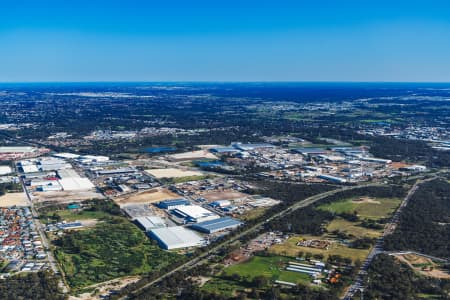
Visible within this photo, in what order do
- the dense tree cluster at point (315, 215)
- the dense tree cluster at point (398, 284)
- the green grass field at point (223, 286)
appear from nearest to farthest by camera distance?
the dense tree cluster at point (398, 284) → the green grass field at point (223, 286) → the dense tree cluster at point (315, 215)

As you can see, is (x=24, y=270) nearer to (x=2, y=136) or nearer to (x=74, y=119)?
(x=2, y=136)

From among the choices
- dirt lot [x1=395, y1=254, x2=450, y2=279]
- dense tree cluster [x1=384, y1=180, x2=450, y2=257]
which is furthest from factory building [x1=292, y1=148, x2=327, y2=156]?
dirt lot [x1=395, y1=254, x2=450, y2=279]

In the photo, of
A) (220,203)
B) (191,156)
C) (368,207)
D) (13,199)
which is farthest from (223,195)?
(191,156)

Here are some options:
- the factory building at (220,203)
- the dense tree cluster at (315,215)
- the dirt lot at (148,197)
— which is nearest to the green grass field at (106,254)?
the dirt lot at (148,197)

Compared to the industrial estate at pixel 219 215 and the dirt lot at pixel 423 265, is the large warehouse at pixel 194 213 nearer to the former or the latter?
the industrial estate at pixel 219 215

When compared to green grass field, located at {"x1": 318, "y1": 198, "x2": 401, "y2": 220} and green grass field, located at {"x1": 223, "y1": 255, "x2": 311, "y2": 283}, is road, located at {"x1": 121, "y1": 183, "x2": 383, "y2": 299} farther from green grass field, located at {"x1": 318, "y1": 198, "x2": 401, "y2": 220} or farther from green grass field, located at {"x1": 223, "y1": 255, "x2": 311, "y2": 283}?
green grass field, located at {"x1": 223, "y1": 255, "x2": 311, "y2": 283}
